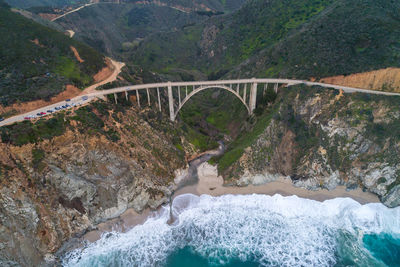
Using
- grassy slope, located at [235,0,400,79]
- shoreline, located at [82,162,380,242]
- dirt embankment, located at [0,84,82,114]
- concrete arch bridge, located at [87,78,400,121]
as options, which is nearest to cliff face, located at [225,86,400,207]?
shoreline, located at [82,162,380,242]

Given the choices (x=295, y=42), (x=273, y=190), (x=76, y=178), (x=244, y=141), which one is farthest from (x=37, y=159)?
(x=295, y=42)

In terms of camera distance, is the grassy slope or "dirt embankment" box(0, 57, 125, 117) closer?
"dirt embankment" box(0, 57, 125, 117)

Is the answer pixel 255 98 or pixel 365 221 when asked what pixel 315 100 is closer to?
pixel 255 98

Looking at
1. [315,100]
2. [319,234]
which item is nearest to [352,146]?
[315,100]

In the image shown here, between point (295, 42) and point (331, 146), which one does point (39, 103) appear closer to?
point (331, 146)

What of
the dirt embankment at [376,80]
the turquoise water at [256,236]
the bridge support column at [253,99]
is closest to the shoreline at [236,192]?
the turquoise water at [256,236]

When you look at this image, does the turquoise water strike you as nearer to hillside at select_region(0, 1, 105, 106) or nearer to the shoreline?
the shoreline
